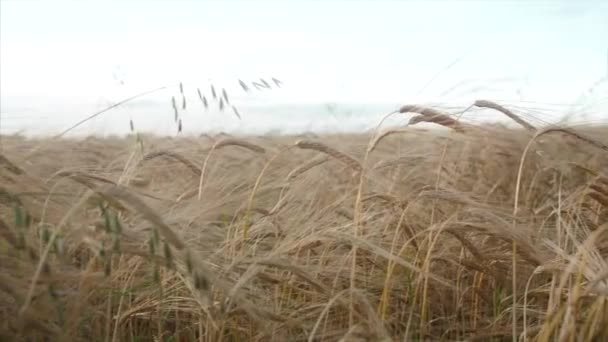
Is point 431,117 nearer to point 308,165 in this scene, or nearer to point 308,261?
point 308,165

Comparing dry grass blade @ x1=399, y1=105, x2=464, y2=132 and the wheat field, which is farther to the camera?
dry grass blade @ x1=399, y1=105, x2=464, y2=132

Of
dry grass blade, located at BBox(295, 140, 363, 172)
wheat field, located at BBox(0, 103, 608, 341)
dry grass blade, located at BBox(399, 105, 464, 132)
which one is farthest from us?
dry grass blade, located at BBox(399, 105, 464, 132)

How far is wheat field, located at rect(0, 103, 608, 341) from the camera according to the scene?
1.09m

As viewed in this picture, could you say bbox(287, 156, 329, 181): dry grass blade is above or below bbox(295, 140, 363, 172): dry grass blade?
below

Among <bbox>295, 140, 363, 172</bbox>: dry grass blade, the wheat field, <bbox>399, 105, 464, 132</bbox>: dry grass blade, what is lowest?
the wheat field

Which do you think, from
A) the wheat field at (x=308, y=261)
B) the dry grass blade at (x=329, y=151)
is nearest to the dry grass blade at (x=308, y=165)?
the wheat field at (x=308, y=261)

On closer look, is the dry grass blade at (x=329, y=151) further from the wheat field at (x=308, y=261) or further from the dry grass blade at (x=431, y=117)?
the dry grass blade at (x=431, y=117)

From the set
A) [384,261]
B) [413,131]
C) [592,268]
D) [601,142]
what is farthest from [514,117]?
[592,268]

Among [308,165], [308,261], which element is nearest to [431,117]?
[308,165]

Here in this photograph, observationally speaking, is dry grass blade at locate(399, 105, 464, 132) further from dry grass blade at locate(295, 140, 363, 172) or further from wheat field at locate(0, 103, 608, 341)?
dry grass blade at locate(295, 140, 363, 172)

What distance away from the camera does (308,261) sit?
1661 mm

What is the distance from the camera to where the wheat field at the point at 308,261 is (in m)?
1.09

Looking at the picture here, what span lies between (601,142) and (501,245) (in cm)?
36

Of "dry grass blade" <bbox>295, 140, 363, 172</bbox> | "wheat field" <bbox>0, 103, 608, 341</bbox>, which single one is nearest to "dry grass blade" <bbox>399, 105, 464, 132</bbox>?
"wheat field" <bbox>0, 103, 608, 341</bbox>
